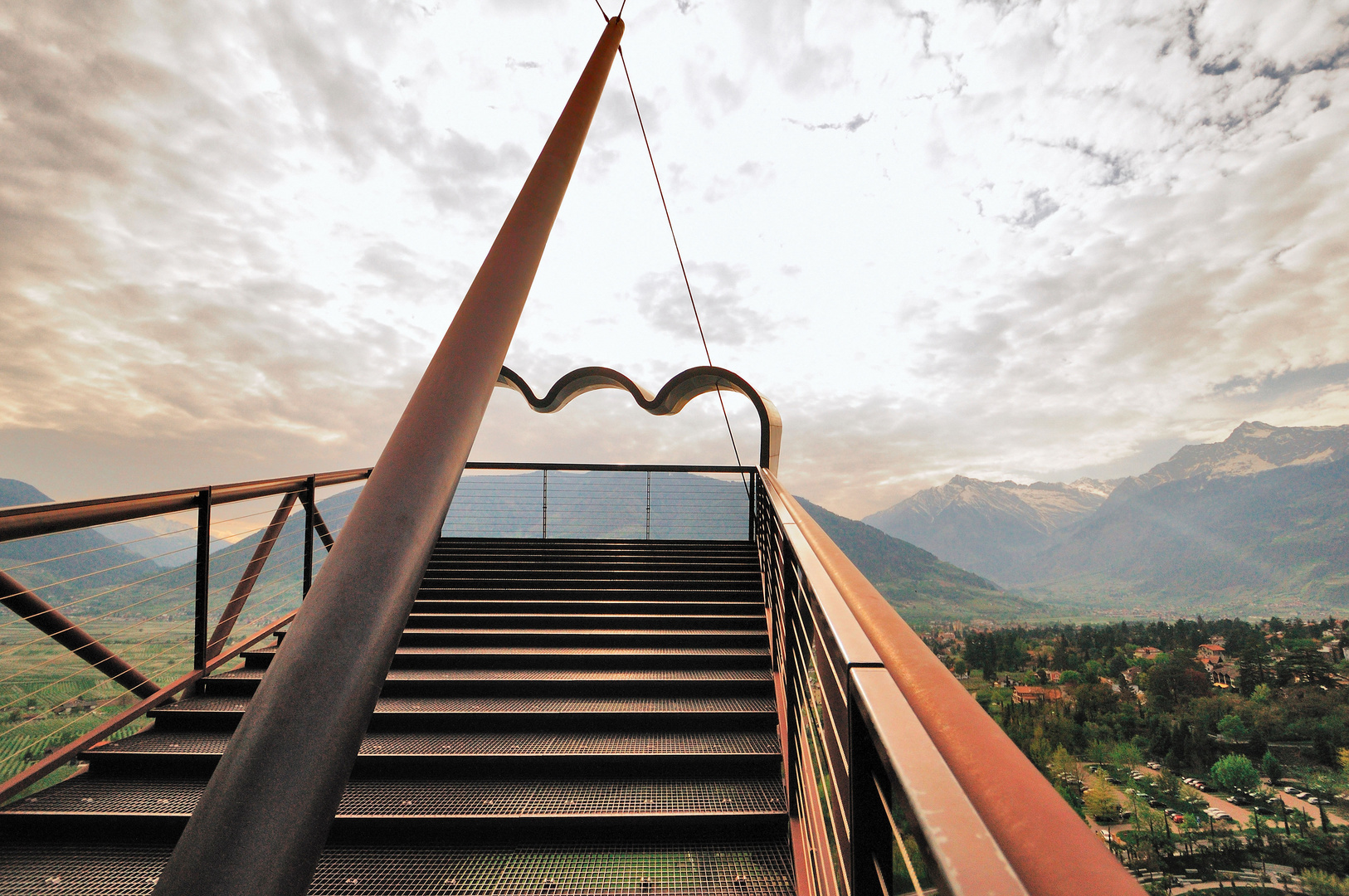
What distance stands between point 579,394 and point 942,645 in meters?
47.1

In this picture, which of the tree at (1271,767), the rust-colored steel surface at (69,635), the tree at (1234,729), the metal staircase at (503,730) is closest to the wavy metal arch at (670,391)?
the metal staircase at (503,730)

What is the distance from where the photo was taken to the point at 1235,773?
1526 inches

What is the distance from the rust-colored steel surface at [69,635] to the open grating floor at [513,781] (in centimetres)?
21

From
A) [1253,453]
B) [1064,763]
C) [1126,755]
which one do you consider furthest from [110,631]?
[1253,453]

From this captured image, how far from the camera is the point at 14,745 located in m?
1.97

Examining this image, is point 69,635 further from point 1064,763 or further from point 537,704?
point 1064,763

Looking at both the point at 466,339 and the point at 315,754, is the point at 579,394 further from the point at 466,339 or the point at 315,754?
the point at 315,754

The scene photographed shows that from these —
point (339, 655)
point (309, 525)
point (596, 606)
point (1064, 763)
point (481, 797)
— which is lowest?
point (1064, 763)

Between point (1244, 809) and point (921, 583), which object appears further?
point (921, 583)

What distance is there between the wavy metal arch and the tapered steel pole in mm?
4180

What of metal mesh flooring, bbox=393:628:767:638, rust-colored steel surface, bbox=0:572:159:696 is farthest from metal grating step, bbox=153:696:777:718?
metal mesh flooring, bbox=393:628:767:638

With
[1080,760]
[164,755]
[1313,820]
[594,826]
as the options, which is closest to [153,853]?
[164,755]

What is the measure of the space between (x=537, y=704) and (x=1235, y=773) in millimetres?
58865

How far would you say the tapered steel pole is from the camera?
0.70 m
